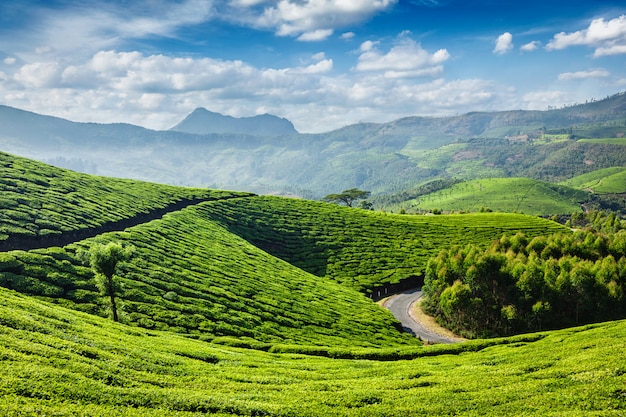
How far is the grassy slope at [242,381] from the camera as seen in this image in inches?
851

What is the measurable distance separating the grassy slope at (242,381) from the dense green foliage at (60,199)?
41450mm

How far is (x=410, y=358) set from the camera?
49344 mm

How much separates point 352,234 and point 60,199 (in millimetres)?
80196

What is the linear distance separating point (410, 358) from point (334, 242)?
235 ft

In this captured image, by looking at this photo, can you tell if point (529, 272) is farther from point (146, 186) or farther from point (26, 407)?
point (146, 186)

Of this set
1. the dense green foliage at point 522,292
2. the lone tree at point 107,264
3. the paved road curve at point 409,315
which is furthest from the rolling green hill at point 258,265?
the dense green foliage at point 522,292

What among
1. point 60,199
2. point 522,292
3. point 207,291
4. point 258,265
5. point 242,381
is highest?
point 60,199

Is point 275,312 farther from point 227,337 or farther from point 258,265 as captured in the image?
point 258,265

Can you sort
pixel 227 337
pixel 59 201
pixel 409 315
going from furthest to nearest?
pixel 409 315, pixel 59 201, pixel 227 337

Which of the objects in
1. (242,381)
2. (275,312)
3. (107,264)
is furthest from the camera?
(275,312)

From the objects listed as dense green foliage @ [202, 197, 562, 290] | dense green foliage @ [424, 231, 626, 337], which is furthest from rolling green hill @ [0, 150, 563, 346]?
dense green foliage @ [424, 231, 626, 337]

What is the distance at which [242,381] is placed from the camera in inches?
1148

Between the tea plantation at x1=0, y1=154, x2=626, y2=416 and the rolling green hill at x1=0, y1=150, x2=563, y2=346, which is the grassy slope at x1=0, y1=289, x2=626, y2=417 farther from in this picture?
the rolling green hill at x1=0, y1=150, x2=563, y2=346

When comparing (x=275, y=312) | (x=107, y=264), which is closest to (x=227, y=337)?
(x=275, y=312)
